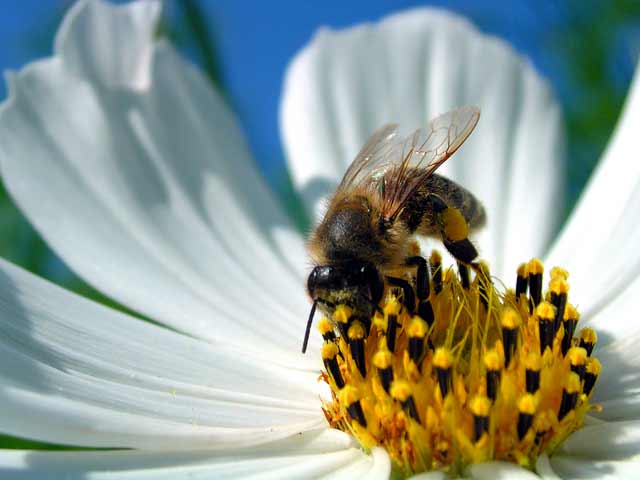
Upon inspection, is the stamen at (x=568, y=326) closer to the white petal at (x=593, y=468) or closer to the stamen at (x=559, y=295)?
the stamen at (x=559, y=295)

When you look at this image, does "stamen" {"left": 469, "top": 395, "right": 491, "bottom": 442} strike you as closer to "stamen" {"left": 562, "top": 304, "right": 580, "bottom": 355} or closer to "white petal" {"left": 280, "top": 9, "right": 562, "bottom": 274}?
"stamen" {"left": 562, "top": 304, "right": 580, "bottom": 355}

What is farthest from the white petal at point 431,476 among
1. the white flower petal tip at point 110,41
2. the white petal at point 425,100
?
the white flower petal tip at point 110,41

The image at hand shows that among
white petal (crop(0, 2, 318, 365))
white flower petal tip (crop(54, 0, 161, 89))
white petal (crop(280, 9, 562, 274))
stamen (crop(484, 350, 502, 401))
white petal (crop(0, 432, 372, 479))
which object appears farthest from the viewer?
white petal (crop(280, 9, 562, 274))

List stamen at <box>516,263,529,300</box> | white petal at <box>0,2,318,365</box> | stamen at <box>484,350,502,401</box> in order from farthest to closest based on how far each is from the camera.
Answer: white petal at <box>0,2,318,365</box> < stamen at <box>516,263,529,300</box> < stamen at <box>484,350,502,401</box>

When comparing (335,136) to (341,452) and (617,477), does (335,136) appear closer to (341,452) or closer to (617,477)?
(341,452)

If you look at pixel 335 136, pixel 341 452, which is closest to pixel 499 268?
pixel 335 136

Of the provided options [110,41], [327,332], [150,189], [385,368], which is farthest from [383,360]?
[110,41]

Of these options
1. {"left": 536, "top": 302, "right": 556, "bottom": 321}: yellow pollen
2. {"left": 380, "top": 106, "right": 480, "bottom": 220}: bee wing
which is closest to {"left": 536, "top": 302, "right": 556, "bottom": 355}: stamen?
{"left": 536, "top": 302, "right": 556, "bottom": 321}: yellow pollen

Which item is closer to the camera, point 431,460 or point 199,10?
point 431,460
